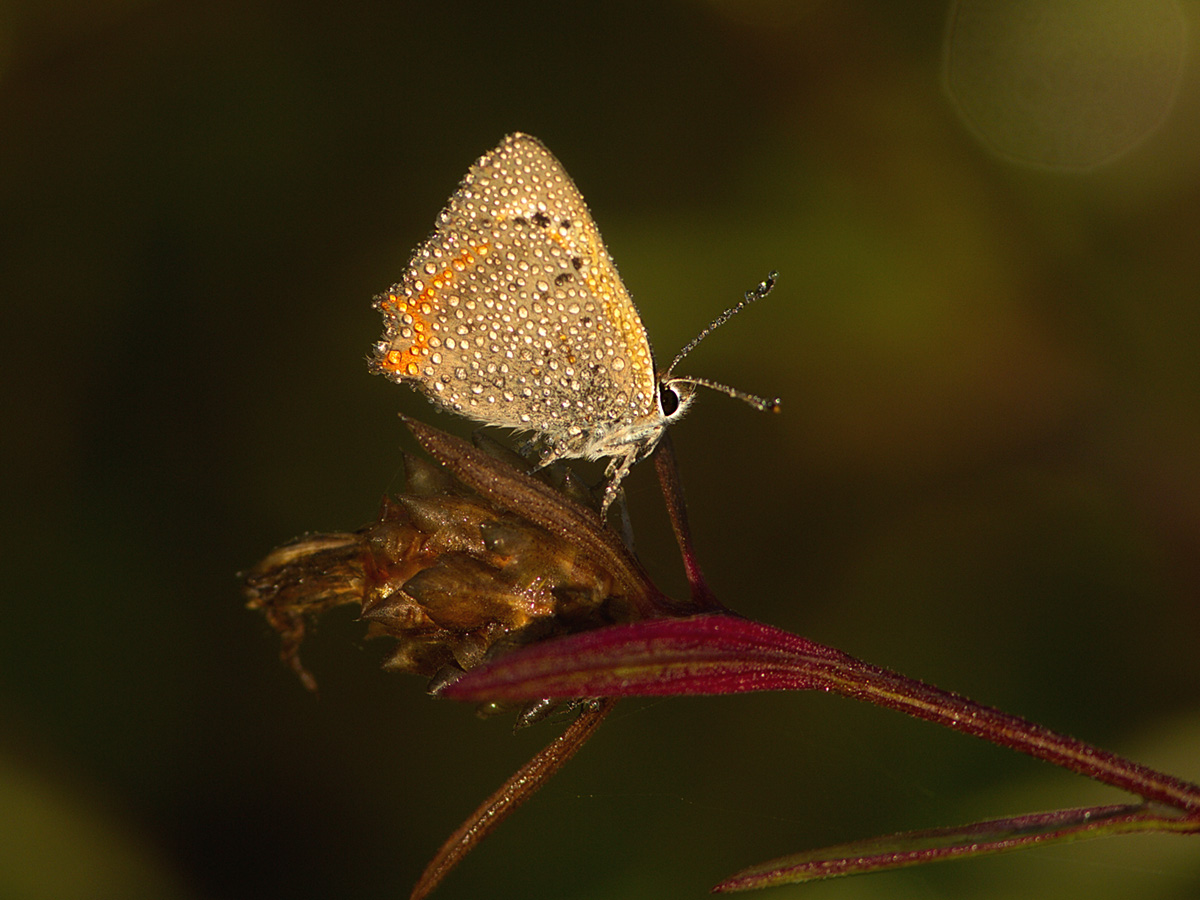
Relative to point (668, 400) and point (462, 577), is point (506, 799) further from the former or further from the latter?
point (668, 400)

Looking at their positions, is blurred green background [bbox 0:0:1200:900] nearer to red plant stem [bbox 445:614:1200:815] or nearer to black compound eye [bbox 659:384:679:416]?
black compound eye [bbox 659:384:679:416]

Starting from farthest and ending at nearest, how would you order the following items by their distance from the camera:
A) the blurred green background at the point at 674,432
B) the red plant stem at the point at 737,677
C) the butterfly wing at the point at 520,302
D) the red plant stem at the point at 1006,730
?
the blurred green background at the point at 674,432 → the butterfly wing at the point at 520,302 → the red plant stem at the point at 1006,730 → the red plant stem at the point at 737,677

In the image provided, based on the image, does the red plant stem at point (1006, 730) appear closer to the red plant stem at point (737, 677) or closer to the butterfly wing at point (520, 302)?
the red plant stem at point (737, 677)

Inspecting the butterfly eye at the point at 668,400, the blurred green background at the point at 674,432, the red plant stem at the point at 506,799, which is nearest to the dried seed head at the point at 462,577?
the red plant stem at the point at 506,799

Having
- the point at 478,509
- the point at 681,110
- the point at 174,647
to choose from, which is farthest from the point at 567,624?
the point at 681,110

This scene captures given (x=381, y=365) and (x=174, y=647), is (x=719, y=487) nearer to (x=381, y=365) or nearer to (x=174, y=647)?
(x=381, y=365)

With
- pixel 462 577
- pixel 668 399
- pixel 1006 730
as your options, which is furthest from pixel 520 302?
pixel 1006 730
